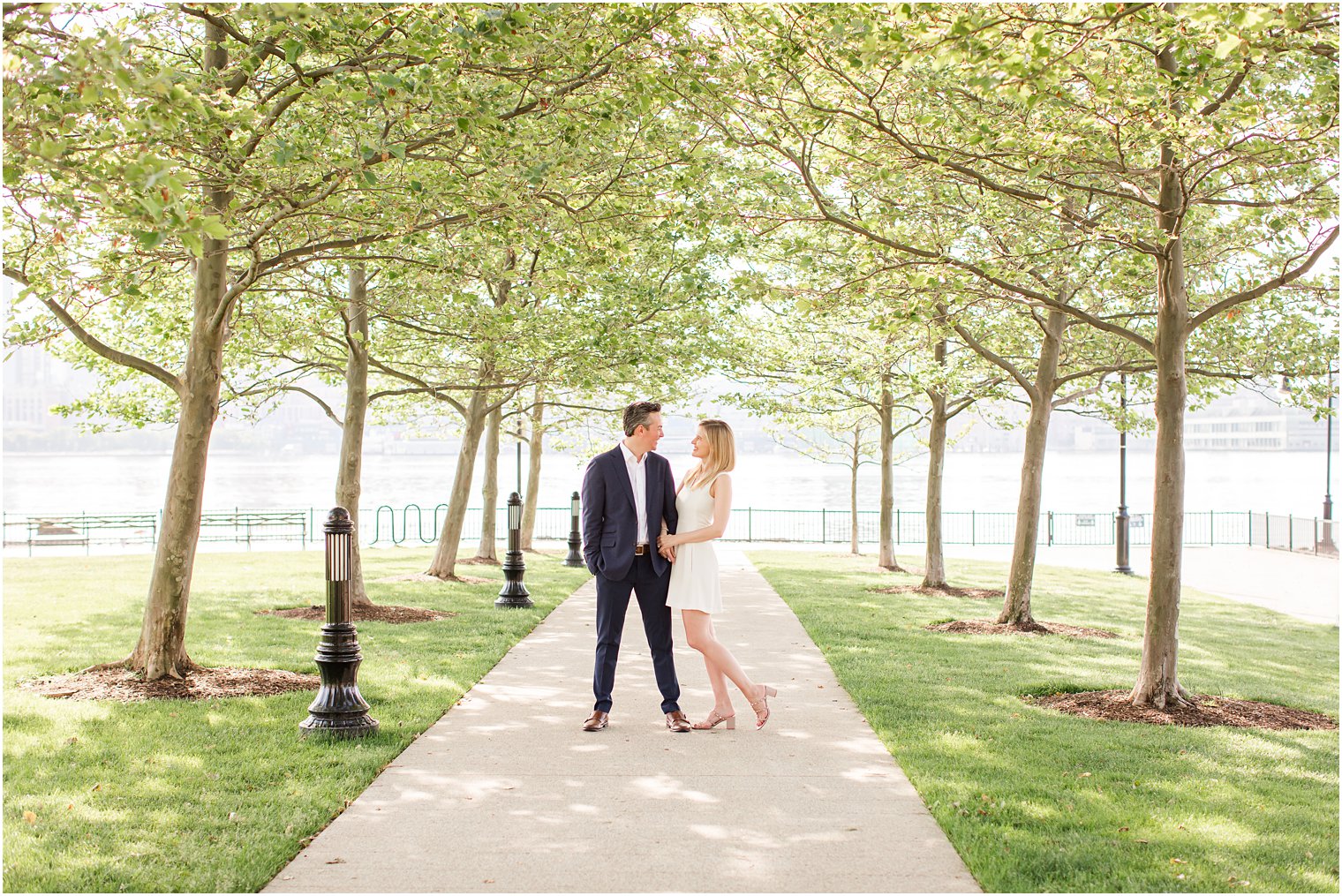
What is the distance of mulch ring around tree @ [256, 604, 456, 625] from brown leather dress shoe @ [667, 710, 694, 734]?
20.4 ft

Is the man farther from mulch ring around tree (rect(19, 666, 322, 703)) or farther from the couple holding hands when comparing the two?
mulch ring around tree (rect(19, 666, 322, 703))

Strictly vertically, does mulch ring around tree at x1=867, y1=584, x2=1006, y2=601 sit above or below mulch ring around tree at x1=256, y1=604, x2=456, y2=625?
above

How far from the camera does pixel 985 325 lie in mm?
15281

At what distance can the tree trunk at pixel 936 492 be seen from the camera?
58.7 ft

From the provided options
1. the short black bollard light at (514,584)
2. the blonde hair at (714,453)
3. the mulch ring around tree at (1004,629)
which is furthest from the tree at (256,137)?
the mulch ring around tree at (1004,629)

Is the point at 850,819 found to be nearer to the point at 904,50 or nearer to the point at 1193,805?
the point at 1193,805

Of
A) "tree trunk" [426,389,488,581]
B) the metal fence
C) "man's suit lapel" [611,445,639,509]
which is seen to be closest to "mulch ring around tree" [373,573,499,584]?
"tree trunk" [426,389,488,581]

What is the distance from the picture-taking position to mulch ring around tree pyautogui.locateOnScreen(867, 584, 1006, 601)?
56.9 ft

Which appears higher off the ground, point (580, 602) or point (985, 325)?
point (985, 325)

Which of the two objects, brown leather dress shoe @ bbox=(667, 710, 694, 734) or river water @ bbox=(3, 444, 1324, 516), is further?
river water @ bbox=(3, 444, 1324, 516)

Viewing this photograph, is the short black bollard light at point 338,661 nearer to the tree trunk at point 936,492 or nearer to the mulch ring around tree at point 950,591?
the mulch ring around tree at point 950,591

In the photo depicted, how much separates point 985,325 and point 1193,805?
33.8 ft

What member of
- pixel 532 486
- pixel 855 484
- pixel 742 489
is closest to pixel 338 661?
pixel 532 486

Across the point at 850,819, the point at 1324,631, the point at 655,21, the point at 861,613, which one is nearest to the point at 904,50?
the point at 655,21
